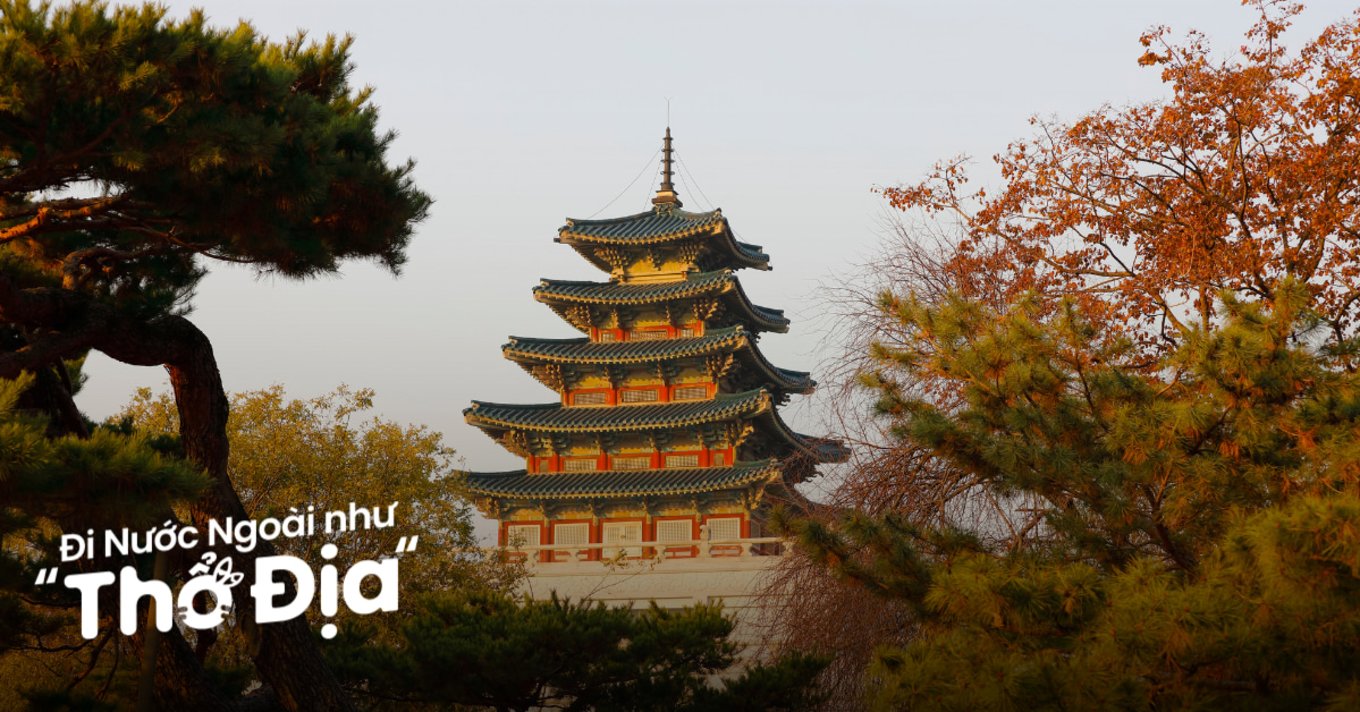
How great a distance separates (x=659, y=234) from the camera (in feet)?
88.8

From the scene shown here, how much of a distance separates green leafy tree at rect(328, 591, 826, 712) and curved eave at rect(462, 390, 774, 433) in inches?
579

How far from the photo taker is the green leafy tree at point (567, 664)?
9328mm

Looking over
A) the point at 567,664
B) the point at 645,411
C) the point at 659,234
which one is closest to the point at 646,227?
the point at 659,234

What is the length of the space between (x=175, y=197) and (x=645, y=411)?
Answer: 19687mm

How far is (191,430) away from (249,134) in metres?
1.97

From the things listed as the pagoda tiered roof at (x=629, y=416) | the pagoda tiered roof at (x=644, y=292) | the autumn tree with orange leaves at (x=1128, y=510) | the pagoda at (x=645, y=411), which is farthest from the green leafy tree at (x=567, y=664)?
the pagoda tiered roof at (x=644, y=292)

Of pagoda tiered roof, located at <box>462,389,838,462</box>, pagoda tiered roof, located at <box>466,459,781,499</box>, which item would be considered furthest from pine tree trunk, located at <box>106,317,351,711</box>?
pagoda tiered roof, located at <box>462,389,838,462</box>

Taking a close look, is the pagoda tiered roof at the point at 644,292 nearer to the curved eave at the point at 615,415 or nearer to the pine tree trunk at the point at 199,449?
the curved eave at the point at 615,415

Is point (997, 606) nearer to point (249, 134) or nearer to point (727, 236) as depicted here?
point (249, 134)

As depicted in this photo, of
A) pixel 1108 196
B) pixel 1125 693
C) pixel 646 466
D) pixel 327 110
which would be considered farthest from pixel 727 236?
pixel 1125 693

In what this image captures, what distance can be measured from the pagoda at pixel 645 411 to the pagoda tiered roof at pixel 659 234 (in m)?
0.04

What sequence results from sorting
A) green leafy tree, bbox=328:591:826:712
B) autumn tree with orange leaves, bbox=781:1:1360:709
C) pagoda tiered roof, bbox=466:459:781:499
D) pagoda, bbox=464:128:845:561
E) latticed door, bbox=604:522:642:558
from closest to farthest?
autumn tree with orange leaves, bbox=781:1:1360:709 → green leafy tree, bbox=328:591:826:712 → pagoda tiered roof, bbox=466:459:781:499 → pagoda, bbox=464:128:845:561 → latticed door, bbox=604:522:642:558

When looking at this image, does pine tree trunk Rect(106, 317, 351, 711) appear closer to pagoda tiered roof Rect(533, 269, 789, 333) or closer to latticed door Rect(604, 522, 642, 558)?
latticed door Rect(604, 522, 642, 558)

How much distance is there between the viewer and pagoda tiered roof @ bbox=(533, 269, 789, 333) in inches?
1025
